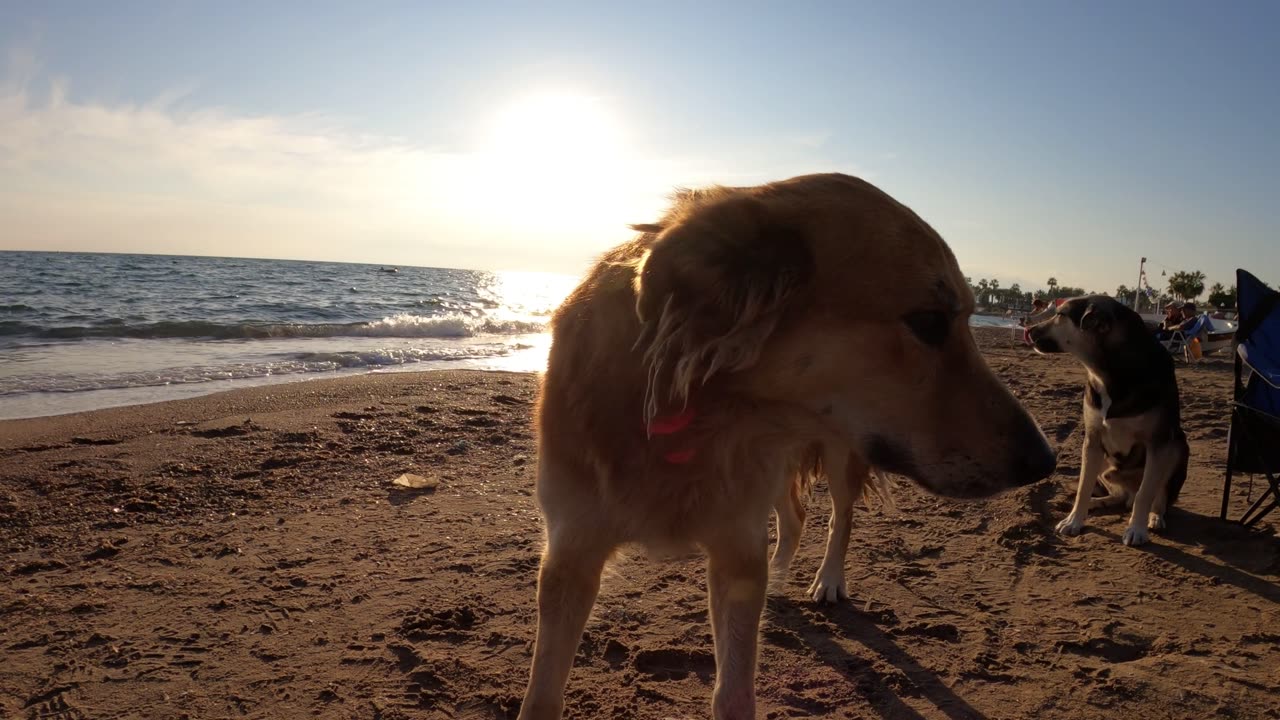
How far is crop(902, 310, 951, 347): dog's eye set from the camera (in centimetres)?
192

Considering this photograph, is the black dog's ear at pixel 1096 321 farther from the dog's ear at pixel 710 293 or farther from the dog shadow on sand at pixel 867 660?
the dog's ear at pixel 710 293

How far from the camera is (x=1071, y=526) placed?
15.5ft

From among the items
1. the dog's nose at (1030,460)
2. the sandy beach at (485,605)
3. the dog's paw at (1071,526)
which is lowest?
the sandy beach at (485,605)

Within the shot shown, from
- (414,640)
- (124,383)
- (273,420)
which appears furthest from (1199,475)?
(124,383)

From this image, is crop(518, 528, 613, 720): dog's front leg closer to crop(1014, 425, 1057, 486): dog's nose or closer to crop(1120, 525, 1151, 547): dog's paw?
crop(1014, 425, 1057, 486): dog's nose

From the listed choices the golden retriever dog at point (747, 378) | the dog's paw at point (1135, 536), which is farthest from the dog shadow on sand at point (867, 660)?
the dog's paw at point (1135, 536)

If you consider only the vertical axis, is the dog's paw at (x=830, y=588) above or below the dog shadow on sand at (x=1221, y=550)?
below

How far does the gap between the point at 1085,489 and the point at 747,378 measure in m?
4.12

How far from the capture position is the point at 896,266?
1916mm

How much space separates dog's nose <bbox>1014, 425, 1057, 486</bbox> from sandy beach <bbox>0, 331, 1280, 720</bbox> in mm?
1222

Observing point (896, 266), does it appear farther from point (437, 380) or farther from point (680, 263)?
point (437, 380)

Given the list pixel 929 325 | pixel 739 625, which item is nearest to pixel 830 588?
pixel 739 625

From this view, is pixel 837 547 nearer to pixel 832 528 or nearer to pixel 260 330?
pixel 832 528

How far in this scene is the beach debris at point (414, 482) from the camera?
511 cm
